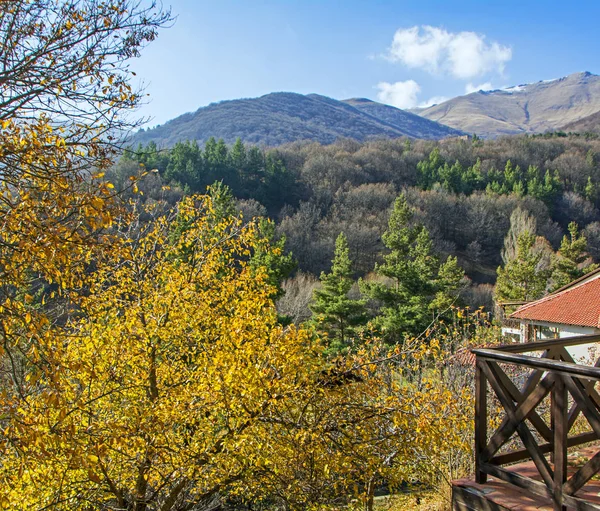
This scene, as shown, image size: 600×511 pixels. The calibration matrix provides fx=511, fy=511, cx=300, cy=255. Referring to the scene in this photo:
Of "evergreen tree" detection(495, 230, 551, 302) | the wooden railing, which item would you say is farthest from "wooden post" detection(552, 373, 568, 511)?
"evergreen tree" detection(495, 230, 551, 302)

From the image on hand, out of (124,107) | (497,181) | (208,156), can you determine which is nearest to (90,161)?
(124,107)

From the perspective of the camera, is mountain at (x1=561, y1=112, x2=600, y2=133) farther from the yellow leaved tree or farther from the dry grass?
the yellow leaved tree

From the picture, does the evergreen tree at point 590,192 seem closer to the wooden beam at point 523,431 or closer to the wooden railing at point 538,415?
the wooden railing at point 538,415

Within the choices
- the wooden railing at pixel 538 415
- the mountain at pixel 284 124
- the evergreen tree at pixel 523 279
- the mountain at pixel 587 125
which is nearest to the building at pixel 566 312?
the evergreen tree at pixel 523 279

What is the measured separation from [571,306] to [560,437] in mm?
21060

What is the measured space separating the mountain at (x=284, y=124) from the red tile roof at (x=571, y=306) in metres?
88.6

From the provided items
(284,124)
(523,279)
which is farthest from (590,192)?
(284,124)

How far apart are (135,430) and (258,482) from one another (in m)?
1.54

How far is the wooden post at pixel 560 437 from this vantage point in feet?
10.0

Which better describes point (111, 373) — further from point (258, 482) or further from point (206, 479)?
point (258, 482)

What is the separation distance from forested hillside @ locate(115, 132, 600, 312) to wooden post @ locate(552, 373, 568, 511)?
148ft

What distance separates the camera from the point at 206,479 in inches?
228

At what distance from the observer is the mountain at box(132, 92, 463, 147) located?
129 m

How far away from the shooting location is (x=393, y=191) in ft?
217
